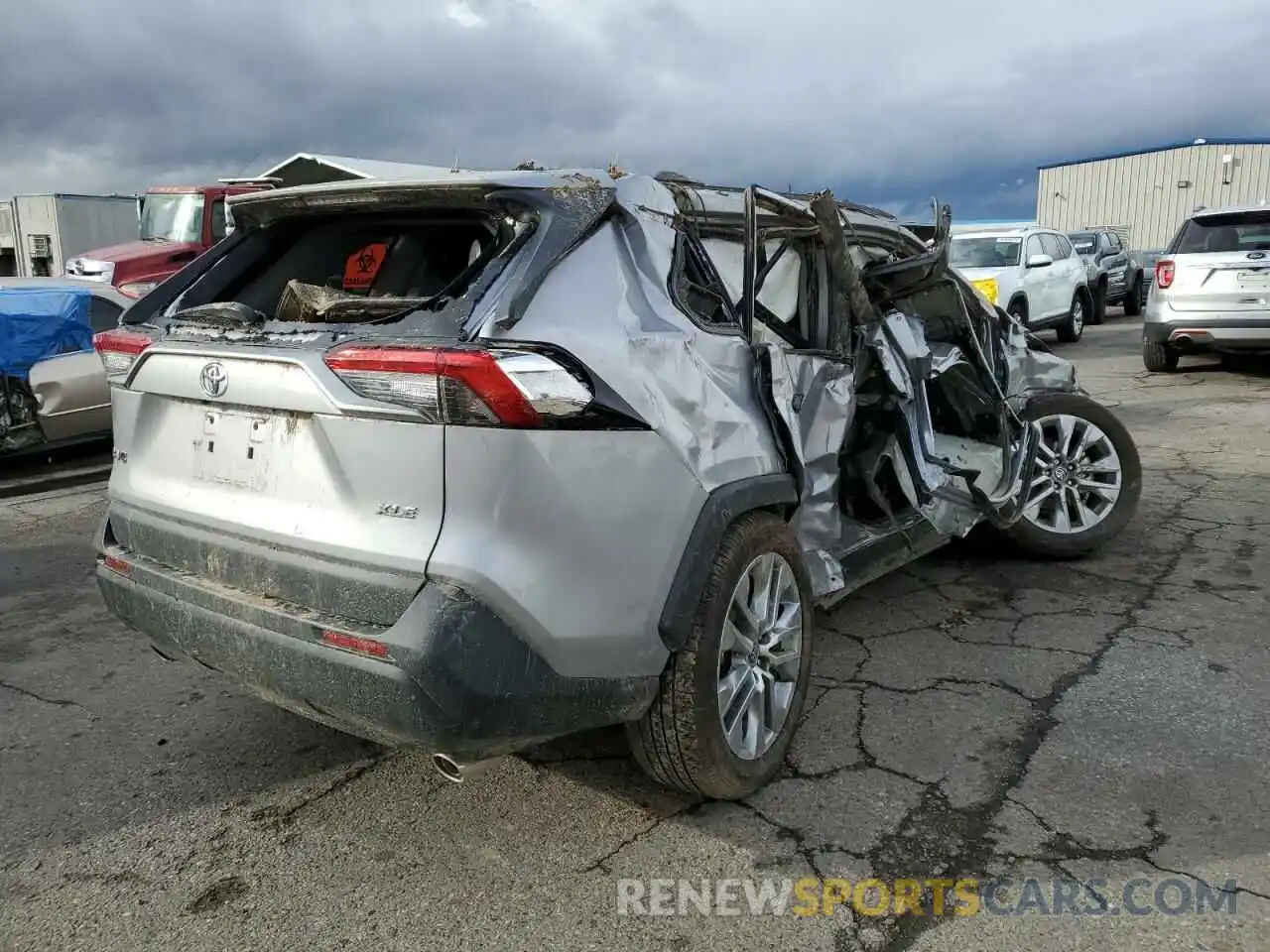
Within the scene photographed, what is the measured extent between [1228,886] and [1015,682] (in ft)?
4.36

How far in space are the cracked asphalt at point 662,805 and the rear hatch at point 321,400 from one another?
0.63m

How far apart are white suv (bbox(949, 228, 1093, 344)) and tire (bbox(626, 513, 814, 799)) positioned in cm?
1129

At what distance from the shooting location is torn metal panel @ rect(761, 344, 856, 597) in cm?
345

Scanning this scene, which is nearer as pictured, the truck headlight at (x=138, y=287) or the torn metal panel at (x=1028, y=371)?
the torn metal panel at (x=1028, y=371)

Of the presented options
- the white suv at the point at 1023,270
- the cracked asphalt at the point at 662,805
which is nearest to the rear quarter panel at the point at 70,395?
the cracked asphalt at the point at 662,805

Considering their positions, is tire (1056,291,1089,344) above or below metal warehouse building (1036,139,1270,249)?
below

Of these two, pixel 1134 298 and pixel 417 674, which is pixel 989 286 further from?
pixel 417 674

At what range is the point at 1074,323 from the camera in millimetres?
16922

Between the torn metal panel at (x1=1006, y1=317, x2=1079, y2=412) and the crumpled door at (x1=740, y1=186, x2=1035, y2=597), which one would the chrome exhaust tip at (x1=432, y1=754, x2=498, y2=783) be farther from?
the torn metal panel at (x1=1006, y1=317, x2=1079, y2=412)

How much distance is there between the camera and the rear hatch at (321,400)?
233cm

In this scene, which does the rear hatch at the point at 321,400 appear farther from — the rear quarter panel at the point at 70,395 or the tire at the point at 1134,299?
the tire at the point at 1134,299

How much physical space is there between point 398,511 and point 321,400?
0.33 meters

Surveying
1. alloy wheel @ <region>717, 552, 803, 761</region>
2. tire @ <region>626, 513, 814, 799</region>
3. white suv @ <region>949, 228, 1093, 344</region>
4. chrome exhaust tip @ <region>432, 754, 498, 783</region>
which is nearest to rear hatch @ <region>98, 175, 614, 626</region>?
chrome exhaust tip @ <region>432, 754, 498, 783</region>

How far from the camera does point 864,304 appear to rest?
13.1 ft
